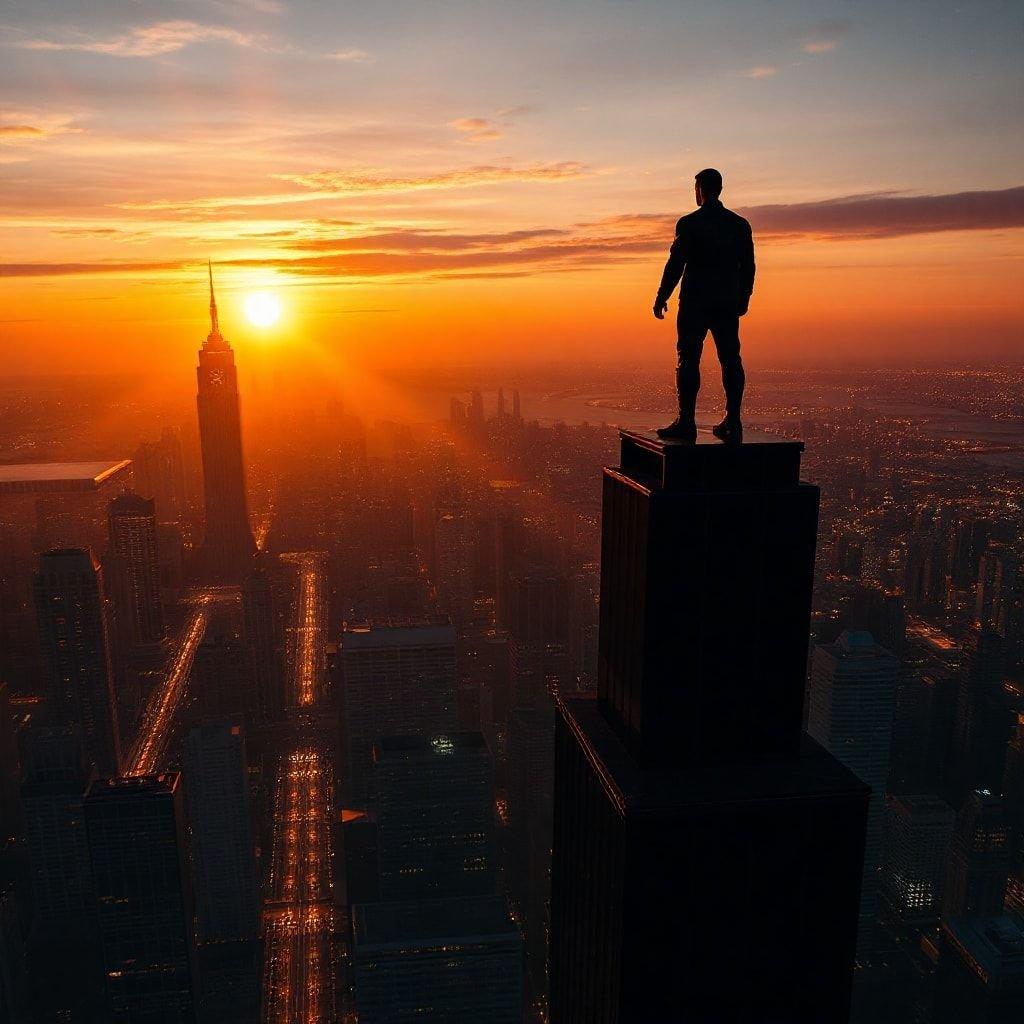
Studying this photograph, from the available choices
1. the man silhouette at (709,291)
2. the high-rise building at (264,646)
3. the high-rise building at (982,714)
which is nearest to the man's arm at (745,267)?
the man silhouette at (709,291)

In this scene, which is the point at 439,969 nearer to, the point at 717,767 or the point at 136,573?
the point at 717,767

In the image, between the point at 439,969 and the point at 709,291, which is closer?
the point at 709,291

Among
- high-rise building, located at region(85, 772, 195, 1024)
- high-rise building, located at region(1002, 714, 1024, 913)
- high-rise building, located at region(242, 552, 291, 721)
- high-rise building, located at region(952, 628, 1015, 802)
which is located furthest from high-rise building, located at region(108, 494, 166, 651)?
high-rise building, located at region(1002, 714, 1024, 913)

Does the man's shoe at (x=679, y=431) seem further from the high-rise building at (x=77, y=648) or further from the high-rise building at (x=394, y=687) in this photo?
the high-rise building at (x=77, y=648)

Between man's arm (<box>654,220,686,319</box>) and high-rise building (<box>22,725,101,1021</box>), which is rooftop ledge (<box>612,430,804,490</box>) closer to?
man's arm (<box>654,220,686,319</box>)

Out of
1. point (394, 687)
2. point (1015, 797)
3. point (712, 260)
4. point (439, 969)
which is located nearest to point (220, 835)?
point (394, 687)
